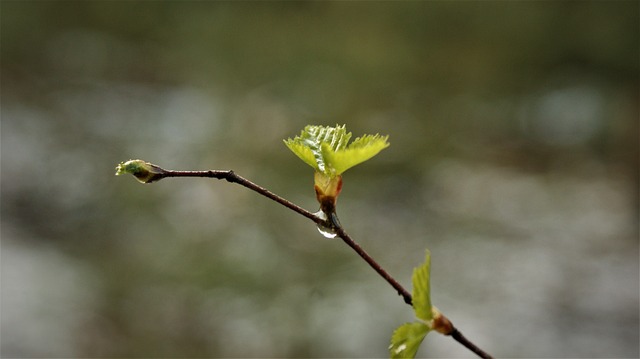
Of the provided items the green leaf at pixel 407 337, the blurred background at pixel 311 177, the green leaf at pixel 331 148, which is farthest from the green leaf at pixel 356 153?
the blurred background at pixel 311 177

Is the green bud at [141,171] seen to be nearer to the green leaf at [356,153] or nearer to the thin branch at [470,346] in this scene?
the green leaf at [356,153]

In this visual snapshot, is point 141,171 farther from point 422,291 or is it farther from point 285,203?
point 422,291

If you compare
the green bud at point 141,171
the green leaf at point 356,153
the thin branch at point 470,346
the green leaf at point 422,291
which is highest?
the green leaf at point 356,153

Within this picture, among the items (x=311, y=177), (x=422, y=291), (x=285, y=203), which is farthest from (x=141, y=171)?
(x=311, y=177)

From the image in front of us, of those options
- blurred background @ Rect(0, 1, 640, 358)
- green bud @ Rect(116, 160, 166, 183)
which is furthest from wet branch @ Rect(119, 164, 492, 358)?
blurred background @ Rect(0, 1, 640, 358)

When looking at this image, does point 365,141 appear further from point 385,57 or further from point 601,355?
point 385,57

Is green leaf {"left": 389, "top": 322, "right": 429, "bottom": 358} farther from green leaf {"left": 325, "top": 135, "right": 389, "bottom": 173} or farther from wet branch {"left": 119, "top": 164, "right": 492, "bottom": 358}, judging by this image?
green leaf {"left": 325, "top": 135, "right": 389, "bottom": 173}
